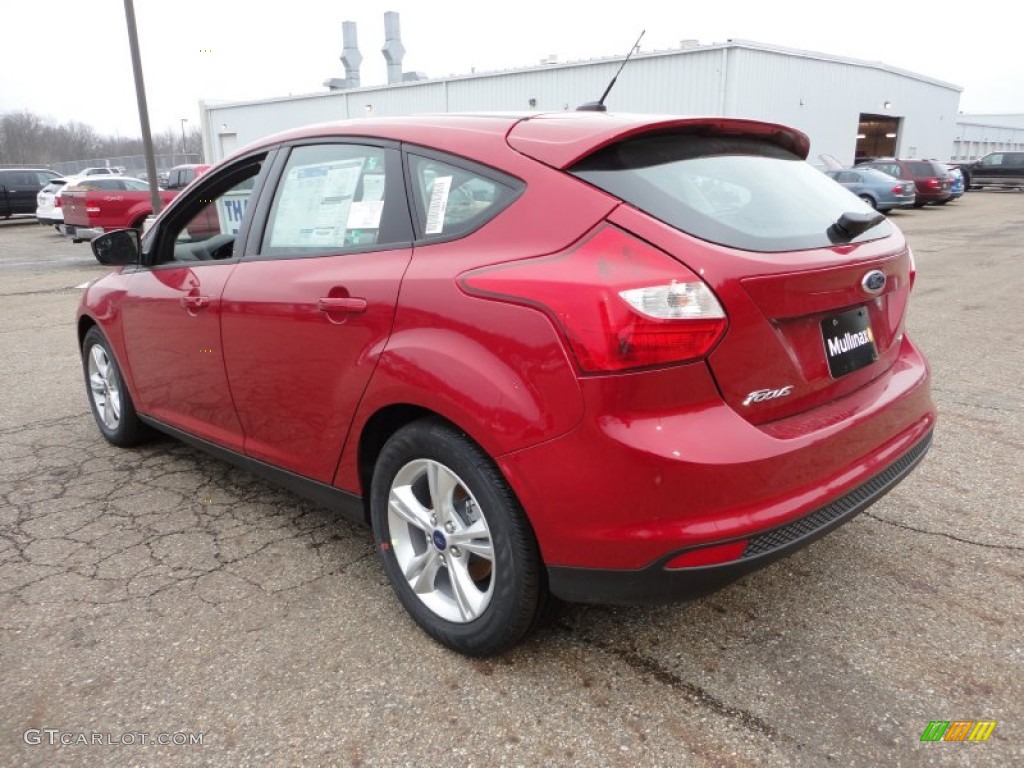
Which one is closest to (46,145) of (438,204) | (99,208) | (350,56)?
(350,56)

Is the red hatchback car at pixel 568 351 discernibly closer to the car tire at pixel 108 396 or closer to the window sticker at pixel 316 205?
the window sticker at pixel 316 205

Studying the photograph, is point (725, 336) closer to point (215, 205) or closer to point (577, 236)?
point (577, 236)

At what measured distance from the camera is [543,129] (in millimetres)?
2301

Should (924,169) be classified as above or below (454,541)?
above

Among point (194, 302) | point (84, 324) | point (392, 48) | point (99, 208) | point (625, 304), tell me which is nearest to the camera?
point (625, 304)

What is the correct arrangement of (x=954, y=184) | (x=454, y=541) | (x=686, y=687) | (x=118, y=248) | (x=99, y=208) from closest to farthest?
(x=686, y=687)
(x=454, y=541)
(x=118, y=248)
(x=99, y=208)
(x=954, y=184)

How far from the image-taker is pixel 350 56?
40781 millimetres

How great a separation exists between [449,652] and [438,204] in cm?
141

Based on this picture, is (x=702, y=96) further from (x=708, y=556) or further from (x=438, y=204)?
(x=708, y=556)

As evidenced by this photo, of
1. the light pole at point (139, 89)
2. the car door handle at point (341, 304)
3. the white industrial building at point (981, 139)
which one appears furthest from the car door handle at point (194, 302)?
the white industrial building at point (981, 139)

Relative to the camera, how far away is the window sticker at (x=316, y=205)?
2.68 metres

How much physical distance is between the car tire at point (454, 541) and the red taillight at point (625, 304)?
0.49 meters

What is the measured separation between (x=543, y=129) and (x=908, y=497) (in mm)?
2408

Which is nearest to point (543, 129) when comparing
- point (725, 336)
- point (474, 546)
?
point (725, 336)
